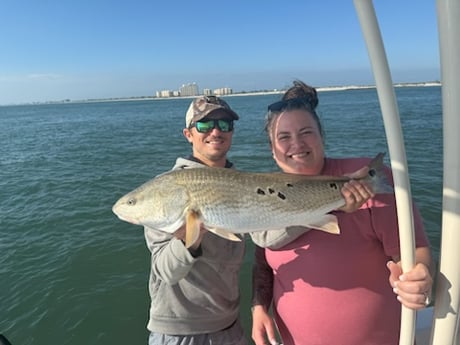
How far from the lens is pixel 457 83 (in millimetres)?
1544

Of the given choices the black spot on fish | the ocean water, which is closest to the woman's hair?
the ocean water

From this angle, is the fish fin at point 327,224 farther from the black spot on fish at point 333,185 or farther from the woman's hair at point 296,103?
the woman's hair at point 296,103

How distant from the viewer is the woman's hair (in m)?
2.71

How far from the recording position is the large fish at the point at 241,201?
99.3 inches

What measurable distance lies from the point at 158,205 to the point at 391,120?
68.9 inches

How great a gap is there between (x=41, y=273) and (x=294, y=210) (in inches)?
312

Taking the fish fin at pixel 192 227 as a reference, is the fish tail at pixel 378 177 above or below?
above

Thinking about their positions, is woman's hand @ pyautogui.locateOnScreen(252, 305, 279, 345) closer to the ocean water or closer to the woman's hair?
the woman's hair

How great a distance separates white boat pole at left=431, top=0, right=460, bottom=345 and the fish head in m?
1.64

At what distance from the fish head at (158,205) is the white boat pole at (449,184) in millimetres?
1640

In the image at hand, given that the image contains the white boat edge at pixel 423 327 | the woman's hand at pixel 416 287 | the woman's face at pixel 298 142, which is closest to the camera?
the woman's hand at pixel 416 287

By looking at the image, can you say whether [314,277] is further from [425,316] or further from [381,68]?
[425,316]

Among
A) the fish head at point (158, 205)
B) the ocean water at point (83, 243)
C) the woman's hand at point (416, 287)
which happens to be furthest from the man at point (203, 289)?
the woman's hand at point (416, 287)

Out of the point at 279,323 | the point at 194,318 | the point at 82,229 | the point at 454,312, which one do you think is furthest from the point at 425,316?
the point at 82,229
